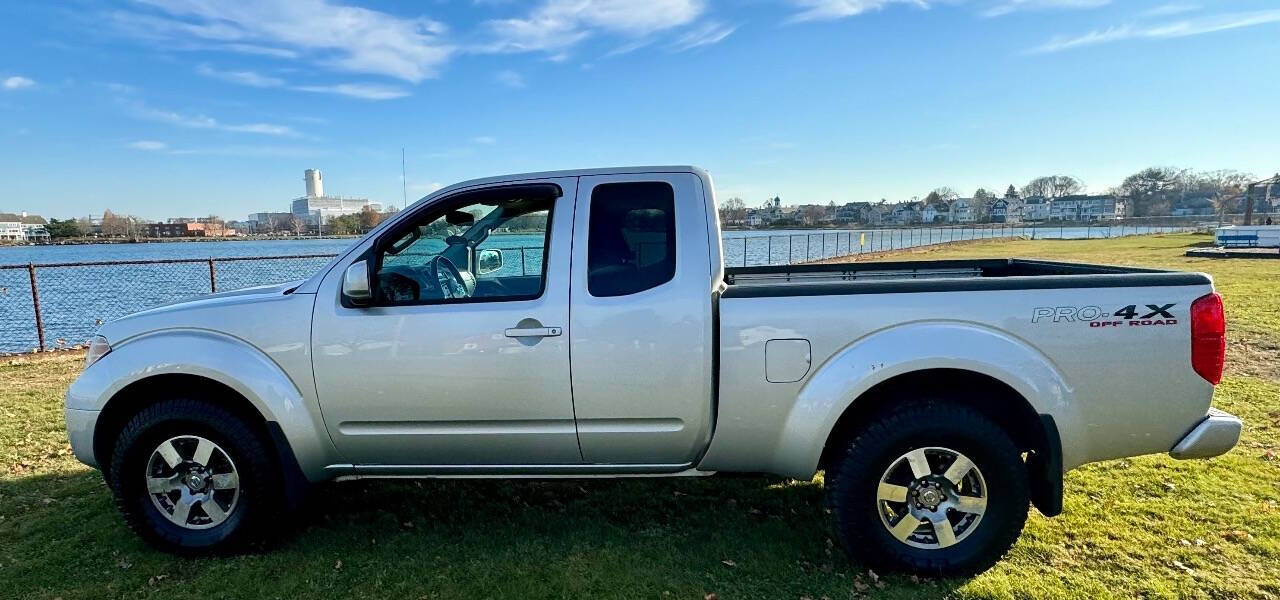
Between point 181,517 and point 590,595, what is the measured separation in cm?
221

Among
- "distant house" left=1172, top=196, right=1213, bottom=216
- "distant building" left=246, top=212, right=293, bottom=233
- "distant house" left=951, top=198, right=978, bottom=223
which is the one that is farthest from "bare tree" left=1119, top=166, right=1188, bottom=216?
"distant building" left=246, top=212, right=293, bottom=233

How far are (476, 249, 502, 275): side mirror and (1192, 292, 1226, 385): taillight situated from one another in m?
3.23

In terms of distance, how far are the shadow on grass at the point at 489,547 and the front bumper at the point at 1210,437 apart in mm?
1172

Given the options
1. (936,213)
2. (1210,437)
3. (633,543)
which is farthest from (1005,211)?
(633,543)

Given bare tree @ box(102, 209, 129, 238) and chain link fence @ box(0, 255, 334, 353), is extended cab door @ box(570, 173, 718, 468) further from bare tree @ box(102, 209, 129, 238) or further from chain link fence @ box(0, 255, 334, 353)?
bare tree @ box(102, 209, 129, 238)

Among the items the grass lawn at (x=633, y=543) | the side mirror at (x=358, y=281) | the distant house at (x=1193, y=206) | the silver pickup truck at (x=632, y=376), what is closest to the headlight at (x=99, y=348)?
the silver pickup truck at (x=632, y=376)

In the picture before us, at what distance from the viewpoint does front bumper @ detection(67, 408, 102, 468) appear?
3.34 metres

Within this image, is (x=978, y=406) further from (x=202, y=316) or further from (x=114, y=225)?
(x=114, y=225)

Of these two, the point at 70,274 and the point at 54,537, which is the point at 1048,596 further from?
the point at 70,274

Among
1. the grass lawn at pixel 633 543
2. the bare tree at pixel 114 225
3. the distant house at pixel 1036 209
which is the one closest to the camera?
the grass lawn at pixel 633 543

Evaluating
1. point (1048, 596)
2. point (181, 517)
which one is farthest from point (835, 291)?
point (181, 517)

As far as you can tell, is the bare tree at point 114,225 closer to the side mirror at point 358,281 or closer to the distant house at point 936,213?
the side mirror at point 358,281

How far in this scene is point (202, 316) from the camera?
10.8ft

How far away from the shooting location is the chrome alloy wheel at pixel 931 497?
3.01 metres
